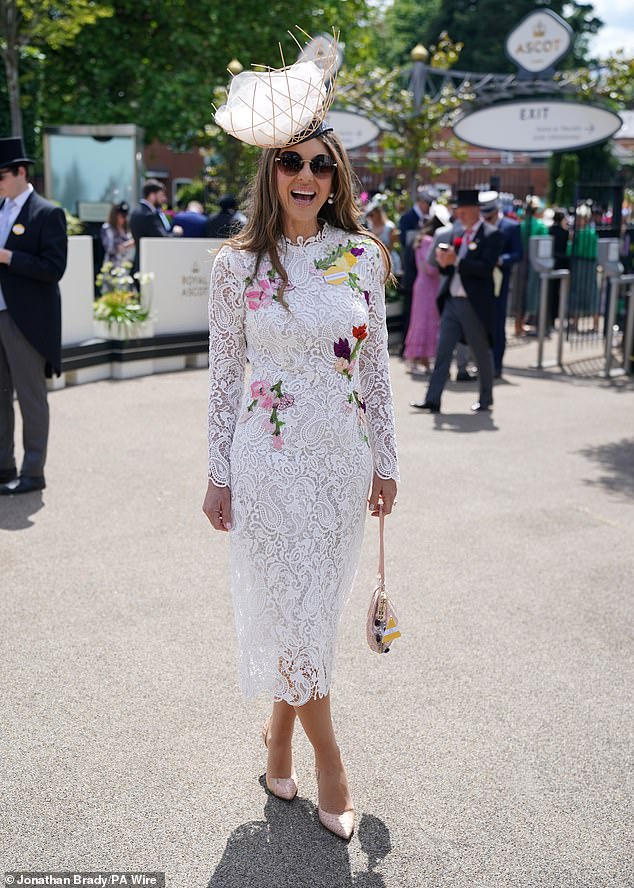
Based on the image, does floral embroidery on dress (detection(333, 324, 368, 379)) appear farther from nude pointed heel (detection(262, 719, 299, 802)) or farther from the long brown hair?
nude pointed heel (detection(262, 719, 299, 802))

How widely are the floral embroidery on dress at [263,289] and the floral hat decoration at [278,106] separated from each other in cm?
38

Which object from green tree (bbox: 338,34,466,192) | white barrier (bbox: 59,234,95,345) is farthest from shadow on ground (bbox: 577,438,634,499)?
green tree (bbox: 338,34,466,192)

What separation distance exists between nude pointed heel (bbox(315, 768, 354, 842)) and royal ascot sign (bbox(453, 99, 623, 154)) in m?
12.2

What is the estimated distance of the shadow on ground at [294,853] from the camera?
3006 millimetres

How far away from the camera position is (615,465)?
325 inches

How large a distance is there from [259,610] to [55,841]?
902 millimetres

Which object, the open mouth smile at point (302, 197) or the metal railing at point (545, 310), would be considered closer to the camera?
the open mouth smile at point (302, 197)

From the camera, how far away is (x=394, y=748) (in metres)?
3.79

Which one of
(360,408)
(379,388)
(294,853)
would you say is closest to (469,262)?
(379,388)

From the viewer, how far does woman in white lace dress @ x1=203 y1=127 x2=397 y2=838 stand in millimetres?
3141

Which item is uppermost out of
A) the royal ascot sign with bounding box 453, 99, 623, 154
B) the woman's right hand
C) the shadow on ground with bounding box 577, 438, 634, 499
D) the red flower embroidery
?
the royal ascot sign with bounding box 453, 99, 623, 154

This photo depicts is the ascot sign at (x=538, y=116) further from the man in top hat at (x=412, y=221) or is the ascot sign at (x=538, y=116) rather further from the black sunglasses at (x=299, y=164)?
the black sunglasses at (x=299, y=164)

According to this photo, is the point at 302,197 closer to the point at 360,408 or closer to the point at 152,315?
the point at 360,408

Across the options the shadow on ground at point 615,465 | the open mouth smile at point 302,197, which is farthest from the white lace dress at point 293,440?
the shadow on ground at point 615,465
